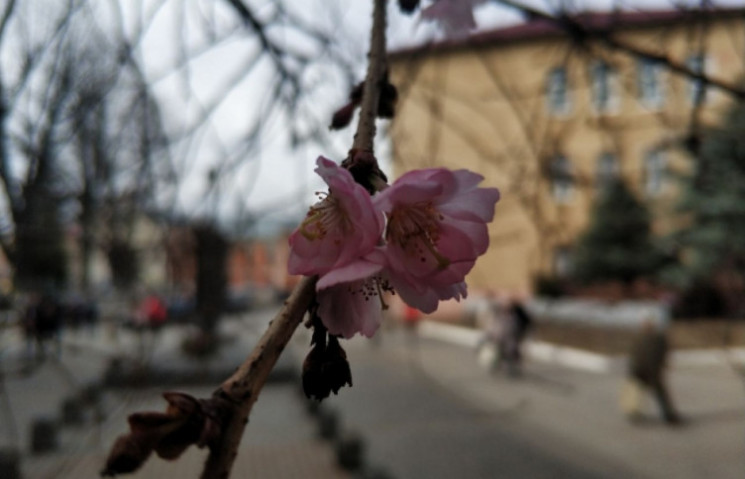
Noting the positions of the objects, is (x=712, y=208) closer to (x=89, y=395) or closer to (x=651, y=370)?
(x=651, y=370)

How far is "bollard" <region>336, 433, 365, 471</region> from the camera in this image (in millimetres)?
7141

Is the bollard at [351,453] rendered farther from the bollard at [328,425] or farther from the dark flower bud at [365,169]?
the dark flower bud at [365,169]

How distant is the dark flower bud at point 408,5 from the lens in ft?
3.20

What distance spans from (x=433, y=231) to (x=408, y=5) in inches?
18.0

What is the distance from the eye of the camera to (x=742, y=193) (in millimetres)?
14641

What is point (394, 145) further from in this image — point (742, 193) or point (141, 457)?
point (742, 193)

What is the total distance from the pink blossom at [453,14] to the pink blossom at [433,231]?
1.54ft

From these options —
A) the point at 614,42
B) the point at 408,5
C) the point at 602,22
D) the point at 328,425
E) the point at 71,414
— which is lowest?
the point at 328,425

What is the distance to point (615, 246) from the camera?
19516 millimetres

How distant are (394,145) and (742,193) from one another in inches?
557

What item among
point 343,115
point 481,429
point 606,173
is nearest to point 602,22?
point 606,173

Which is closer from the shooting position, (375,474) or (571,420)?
(375,474)

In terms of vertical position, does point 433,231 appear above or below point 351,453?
above

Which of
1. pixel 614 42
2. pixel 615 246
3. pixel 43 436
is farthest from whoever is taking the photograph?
pixel 615 246
